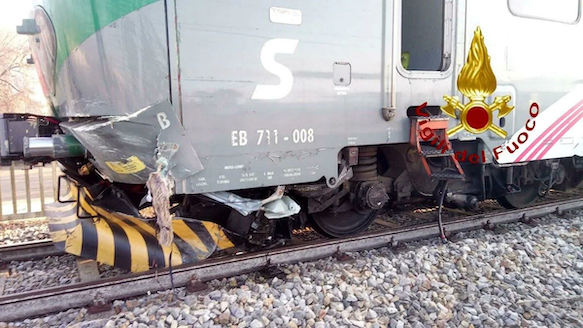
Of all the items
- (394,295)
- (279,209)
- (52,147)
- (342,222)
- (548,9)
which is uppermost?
(548,9)

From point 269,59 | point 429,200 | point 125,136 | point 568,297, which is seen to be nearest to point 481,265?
point 568,297

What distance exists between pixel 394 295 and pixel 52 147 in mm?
3009

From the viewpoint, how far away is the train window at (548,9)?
5.17m

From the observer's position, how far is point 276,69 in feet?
12.2

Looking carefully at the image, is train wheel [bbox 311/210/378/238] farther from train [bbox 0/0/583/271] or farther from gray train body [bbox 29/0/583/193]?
gray train body [bbox 29/0/583/193]

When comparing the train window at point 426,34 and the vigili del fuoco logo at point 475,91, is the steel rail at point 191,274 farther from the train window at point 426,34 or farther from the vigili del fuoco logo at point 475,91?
the train window at point 426,34

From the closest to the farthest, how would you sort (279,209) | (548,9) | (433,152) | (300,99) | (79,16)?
(79,16)
(300,99)
(279,209)
(433,152)
(548,9)

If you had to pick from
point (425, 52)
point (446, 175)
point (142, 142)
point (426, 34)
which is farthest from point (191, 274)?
point (426, 34)

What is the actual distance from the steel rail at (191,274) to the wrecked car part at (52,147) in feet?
3.51

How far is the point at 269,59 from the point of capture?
3.67 m

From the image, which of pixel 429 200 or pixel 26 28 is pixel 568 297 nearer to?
pixel 429 200

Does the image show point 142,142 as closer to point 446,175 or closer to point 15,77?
point 446,175

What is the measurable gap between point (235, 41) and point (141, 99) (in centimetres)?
85

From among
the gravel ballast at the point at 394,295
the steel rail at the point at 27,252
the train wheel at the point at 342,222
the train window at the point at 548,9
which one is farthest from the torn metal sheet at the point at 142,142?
the train window at the point at 548,9
